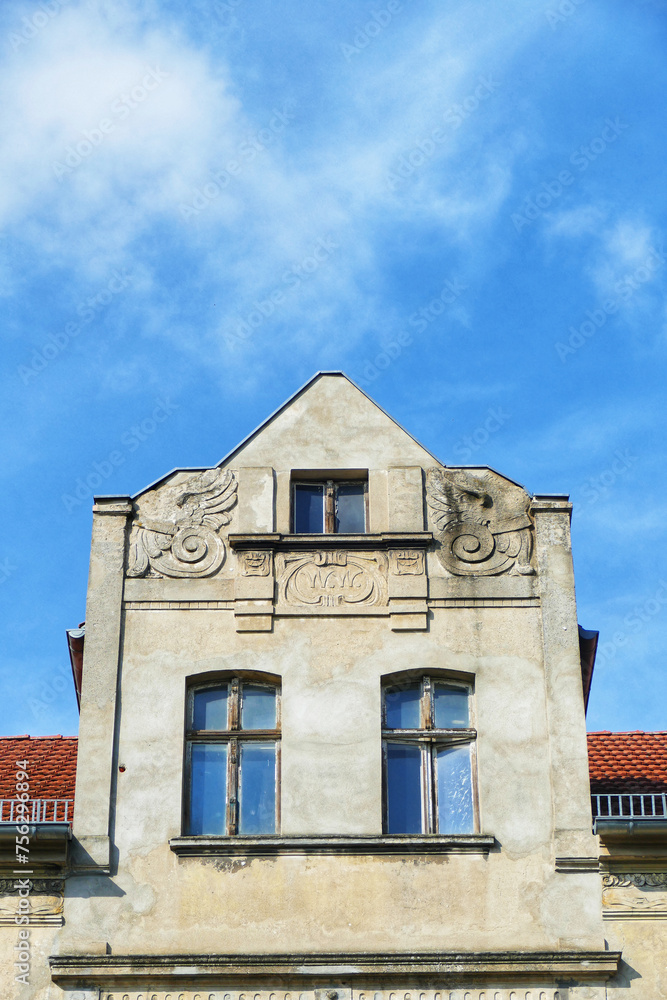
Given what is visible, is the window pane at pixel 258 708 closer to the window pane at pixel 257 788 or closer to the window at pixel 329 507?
the window pane at pixel 257 788

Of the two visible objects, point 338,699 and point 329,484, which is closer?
point 338,699

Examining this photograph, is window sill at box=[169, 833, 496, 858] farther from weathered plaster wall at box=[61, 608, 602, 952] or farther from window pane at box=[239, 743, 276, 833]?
window pane at box=[239, 743, 276, 833]

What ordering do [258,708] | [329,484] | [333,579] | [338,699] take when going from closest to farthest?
[338,699] → [258,708] → [333,579] → [329,484]

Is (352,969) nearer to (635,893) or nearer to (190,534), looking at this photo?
(635,893)

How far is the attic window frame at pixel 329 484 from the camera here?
16828 millimetres

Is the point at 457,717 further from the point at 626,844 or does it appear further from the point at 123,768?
the point at 123,768

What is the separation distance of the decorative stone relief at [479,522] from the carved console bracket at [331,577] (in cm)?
34

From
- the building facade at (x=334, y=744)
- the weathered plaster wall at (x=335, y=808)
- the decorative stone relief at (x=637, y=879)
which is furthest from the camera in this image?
the decorative stone relief at (x=637, y=879)

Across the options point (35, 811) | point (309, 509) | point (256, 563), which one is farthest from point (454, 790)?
point (35, 811)

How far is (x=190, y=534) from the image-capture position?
1661cm

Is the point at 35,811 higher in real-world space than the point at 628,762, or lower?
lower

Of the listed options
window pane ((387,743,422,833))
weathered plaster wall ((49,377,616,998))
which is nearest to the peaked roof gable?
weathered plaster wall ((49,377,616,998))

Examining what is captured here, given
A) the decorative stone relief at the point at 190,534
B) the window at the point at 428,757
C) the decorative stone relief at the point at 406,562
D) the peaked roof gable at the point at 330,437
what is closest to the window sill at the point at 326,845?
the window at the point at 428,757

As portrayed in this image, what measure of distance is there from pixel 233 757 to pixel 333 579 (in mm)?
2249
